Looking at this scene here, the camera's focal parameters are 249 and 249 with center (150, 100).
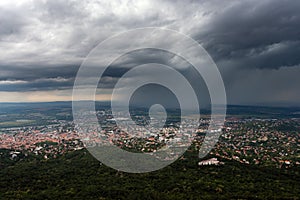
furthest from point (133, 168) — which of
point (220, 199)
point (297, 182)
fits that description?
point (297, 182)

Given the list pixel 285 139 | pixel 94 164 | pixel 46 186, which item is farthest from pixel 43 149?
pixel 285 139

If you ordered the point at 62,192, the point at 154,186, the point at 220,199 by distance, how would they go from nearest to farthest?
the point at 220,199
the point at 62,192
the point at 154,186

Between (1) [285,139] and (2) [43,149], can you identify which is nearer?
(2) [43,149]

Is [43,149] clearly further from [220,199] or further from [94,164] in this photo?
[220,199]

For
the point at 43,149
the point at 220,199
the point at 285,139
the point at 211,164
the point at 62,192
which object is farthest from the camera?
the point at 285,139

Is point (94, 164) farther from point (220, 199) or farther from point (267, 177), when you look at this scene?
point (267, 177)

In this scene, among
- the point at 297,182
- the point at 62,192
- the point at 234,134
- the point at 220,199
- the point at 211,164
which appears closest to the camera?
the point at 220,199

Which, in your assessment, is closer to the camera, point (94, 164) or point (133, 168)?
point (133, 168)

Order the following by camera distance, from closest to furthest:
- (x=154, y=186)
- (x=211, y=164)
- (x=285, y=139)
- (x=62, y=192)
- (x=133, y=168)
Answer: (x=62, y=192), (x=154, y=186), (x=133, y=168), (x=211, y=164), (x=285, y=139)
